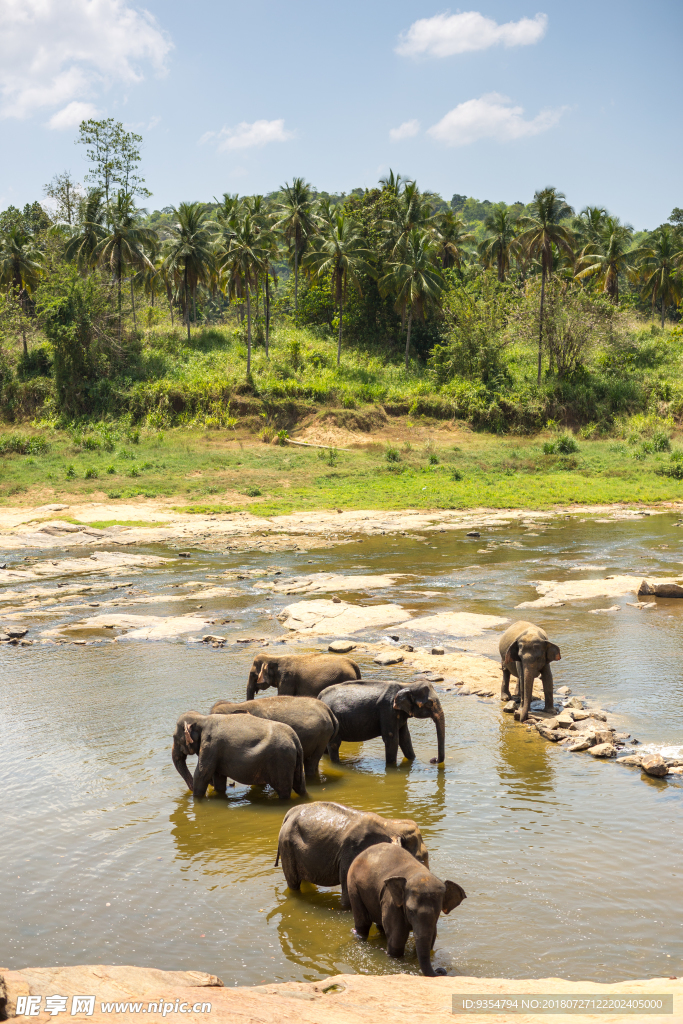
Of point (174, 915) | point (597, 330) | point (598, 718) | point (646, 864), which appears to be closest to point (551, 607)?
point (598, 718)

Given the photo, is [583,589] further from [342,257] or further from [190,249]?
[190,249]

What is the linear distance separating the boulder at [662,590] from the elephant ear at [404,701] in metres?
10.5

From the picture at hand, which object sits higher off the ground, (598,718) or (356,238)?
(356,238)

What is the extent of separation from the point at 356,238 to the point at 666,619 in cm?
4174

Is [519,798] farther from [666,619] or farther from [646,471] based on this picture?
[646,471]

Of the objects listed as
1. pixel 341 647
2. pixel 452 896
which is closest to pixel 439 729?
pixel 452 896

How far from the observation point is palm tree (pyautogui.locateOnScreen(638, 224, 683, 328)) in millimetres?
66938

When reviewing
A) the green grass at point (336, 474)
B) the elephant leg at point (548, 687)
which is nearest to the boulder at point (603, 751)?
the elephant leg at point (548, 687)

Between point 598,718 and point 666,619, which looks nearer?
point 598,718

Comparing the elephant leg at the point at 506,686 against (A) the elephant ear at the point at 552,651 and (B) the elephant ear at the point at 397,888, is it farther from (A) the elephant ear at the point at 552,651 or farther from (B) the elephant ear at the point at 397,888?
(B) the elephant ear at the point at 397,888

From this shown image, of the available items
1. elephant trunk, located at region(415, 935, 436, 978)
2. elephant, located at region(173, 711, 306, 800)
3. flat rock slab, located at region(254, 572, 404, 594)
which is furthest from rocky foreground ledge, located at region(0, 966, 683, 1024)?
flat rock slab, located at region(254, 572, 404, 594)

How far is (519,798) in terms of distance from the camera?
889 cm

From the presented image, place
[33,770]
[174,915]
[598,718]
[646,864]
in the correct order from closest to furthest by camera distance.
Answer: [174,915], [646,864], [33,770], [598,718]

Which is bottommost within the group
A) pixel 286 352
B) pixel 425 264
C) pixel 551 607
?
pixel 551 607
